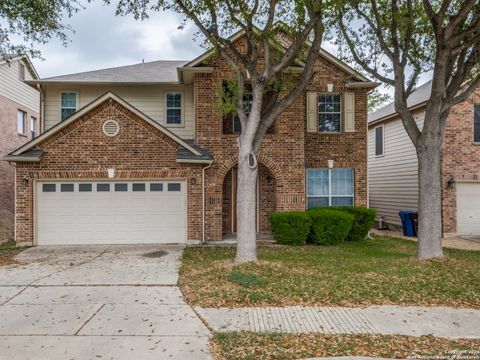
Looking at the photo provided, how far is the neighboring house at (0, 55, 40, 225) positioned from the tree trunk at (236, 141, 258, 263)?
40.5 ft

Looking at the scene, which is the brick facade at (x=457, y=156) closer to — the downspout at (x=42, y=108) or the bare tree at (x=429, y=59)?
the bare tree at (x=429, y=59)

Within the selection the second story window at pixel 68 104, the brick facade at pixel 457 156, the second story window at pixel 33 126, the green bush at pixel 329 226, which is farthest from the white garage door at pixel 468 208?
the second story window at pixel 33 126

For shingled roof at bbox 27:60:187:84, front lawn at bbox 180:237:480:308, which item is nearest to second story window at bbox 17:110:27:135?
shingled roof at bbox 27:60:187:84

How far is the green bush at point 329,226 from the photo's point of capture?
12117 millimetres

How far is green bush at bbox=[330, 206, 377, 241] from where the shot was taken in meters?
13.1

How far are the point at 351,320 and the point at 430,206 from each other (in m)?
5.02

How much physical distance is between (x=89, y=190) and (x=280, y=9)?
7.88 metres

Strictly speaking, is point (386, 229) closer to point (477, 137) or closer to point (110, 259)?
point (477, 137)

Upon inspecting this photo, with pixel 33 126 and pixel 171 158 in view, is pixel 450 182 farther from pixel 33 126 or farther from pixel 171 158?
pixel 33 126

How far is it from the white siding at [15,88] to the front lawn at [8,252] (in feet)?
26.8

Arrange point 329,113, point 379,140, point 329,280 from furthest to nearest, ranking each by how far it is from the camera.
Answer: point 379,140
point 329,113
point 329,280

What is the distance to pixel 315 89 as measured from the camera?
13773 millimetres

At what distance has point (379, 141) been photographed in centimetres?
1855

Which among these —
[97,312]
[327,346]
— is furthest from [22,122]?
[327,346]
